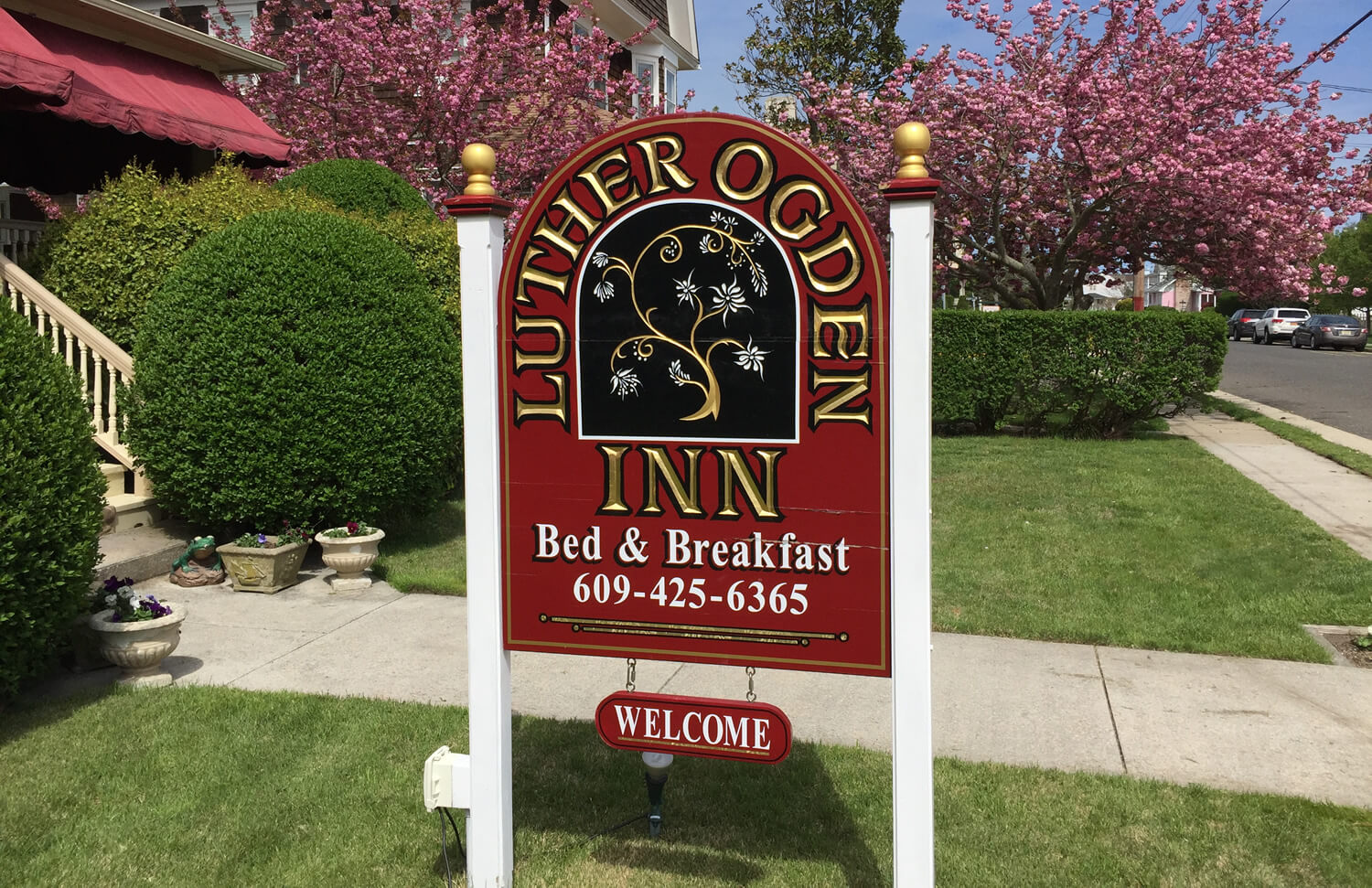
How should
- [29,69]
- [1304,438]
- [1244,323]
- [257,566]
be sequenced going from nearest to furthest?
[257,566] < [29,69] < [1304,438] < [1244,323]

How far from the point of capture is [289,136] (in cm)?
1542

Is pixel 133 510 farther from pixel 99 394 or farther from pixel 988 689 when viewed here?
pixel 988 689

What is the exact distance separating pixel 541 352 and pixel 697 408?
500mm

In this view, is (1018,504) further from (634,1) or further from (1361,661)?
(634,1)

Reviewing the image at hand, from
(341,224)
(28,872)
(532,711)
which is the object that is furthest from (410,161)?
(28,872)

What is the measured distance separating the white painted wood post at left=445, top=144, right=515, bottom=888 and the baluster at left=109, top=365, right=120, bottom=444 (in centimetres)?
549

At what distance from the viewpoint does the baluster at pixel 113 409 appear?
25.1ft

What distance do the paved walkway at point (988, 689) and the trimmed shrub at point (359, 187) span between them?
4.77 m

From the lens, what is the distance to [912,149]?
280 cm

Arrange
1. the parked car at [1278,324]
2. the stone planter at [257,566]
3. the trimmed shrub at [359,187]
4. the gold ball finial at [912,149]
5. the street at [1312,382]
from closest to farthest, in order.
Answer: the gold ball finial at [912,149], the stone planter at [257,566], the trimmed shrub at [359,187], the street at [1312,382], the parked car at [1278,324]

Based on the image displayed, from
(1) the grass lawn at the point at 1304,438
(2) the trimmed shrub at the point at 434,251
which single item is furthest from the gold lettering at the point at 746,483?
(1) the grass lawn at the point at 1304,438

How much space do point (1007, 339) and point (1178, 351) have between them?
2051 millimetres

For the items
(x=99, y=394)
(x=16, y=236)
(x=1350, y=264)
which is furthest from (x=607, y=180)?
(x=1350, y=264)

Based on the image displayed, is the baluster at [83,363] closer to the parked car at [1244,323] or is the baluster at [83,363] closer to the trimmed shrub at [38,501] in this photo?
the trimmed shrub at [38,501]
